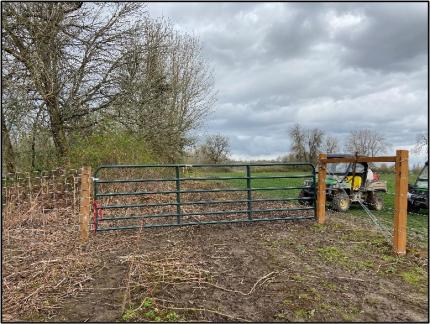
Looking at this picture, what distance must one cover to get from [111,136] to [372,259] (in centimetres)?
752

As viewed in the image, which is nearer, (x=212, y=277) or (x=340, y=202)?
(x=212, y=277)

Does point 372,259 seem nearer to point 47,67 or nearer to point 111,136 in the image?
point 111,136

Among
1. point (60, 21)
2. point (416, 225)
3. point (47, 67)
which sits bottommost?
point (416, 225)

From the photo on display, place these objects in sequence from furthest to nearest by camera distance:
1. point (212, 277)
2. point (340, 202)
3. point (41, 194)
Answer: point (340, 202), point (41, 194), point (212, 277)

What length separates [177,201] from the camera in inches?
271

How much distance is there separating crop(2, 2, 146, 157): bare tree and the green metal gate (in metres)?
2.33

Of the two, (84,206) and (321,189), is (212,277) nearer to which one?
(84,206)

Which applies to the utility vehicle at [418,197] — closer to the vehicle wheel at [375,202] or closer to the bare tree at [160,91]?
the vehicle wheel at [375,202]

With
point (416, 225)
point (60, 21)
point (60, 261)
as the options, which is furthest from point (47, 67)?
point (416, 225)

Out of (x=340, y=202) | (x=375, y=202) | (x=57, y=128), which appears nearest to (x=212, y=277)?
(x=340, y=202)

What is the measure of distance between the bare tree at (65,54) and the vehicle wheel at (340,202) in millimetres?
6829

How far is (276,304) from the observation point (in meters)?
3.49

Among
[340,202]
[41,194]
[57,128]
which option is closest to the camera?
[41,194]

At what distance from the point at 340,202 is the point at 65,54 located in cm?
820
